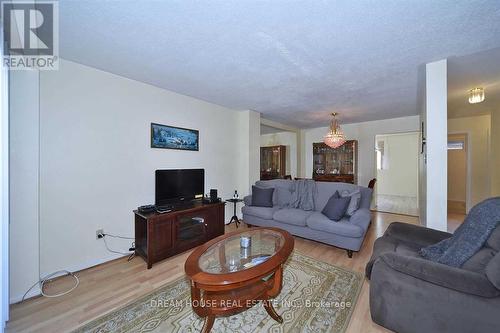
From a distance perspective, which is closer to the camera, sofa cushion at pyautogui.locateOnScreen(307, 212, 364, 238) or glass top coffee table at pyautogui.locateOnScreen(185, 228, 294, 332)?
glass top coffee table at pyautogui.locateOnScreen(185, 228, 294, 332)

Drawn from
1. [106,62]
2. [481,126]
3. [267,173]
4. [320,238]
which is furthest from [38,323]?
→ [481,126]

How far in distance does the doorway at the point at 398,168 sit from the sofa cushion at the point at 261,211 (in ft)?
16.3

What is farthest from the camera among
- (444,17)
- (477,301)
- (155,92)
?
(155,92)

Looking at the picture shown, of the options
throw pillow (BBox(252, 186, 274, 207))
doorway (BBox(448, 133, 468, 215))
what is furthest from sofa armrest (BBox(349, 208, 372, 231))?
doorway (BBox(448, 133, 468, 215))

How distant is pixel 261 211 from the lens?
→ 3.48 metres

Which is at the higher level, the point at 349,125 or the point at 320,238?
the point at 349,125

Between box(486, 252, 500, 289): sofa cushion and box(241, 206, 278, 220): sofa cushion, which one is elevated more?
box(486, 252, 500, 289): sofa cushion

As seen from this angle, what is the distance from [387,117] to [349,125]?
0.97 m

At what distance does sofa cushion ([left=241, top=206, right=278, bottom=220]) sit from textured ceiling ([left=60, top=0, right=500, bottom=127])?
1.99m

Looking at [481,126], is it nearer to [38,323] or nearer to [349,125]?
[349,125]

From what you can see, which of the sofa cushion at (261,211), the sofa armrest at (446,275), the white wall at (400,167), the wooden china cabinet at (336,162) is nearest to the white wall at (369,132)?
the wooden china cabinet at (336,162)

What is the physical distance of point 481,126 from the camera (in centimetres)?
465

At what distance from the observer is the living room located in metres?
1.42

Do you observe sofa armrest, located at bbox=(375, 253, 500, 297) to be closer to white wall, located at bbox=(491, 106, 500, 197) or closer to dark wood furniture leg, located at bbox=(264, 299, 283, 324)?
dark wood furniture leg, located at bbox=(264, 299, 283, 324)
